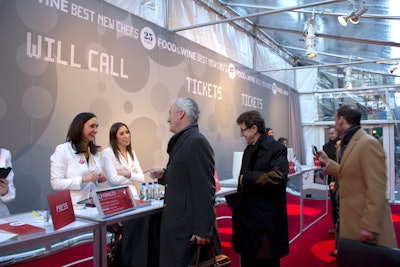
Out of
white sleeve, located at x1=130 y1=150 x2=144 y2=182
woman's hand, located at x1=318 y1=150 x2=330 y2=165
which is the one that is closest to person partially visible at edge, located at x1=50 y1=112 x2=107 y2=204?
white sleeve, located at x1=130 y1=150 x2=144 y2=182

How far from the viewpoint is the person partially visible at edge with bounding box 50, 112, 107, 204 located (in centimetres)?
233

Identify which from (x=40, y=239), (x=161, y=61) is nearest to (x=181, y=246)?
(x=40, y=239)

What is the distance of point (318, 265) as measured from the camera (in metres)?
3.36

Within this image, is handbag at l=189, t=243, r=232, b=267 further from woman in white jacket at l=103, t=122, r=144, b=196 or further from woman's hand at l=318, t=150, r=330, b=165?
woman in white jacket at l=103, t=122, r=144, b=196

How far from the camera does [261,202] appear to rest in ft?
7.04

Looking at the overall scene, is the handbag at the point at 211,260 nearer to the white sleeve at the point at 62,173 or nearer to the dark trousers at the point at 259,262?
the dark trousers at the point at 259,262

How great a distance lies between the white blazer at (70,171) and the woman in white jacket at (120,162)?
0.38 meters

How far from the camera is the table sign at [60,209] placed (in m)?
1.61

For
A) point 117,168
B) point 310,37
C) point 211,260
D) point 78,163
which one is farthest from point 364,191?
point 310,37

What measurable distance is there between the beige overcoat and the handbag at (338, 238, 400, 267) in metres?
0.37

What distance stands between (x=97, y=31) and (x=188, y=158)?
2.51 m

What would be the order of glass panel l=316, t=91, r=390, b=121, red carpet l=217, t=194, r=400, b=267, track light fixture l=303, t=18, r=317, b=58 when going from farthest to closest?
glass panel l=316, t=91, r=390, b=121
track light fixture l=303, t=18, r=317, b=58
red carpet l=217, t=194, r=400, b=267

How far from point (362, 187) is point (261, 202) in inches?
23.7

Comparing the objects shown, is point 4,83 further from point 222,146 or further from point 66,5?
point 222,146
